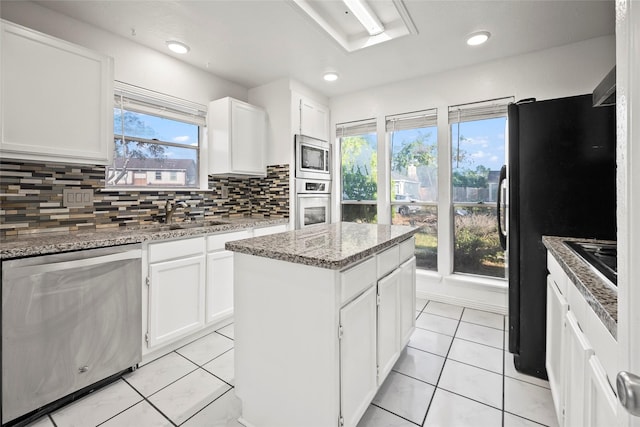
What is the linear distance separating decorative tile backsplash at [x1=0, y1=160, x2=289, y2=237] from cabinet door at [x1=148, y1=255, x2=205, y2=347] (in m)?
0.77

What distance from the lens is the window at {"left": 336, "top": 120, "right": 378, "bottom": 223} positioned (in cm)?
389

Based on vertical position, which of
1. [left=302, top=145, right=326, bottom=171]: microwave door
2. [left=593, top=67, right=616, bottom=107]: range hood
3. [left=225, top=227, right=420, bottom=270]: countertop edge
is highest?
[left=302, top=145, right=326, bottom=171]: microwave door

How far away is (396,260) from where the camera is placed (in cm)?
192

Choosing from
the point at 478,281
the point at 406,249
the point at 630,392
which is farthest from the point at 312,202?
the point at 630,392

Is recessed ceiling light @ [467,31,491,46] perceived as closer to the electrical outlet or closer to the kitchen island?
the kitchen island

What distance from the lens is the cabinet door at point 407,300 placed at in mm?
2006

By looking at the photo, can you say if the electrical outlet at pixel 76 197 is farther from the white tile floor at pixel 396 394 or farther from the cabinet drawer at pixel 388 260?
the cabinet drawer at pixel 388 260

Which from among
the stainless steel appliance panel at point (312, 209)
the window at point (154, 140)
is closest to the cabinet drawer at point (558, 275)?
the stainless steel appliance panel at point (312, 209)

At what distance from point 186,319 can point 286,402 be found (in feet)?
4.30

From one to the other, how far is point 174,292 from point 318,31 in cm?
237

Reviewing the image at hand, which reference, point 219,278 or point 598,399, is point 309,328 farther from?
point 219,278

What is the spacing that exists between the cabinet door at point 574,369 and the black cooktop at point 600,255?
22 centimetres

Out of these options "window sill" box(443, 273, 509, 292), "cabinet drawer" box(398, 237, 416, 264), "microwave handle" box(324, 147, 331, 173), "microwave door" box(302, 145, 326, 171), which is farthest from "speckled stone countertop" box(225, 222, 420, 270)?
"microwave handle" box(324, 147, 331, 173)

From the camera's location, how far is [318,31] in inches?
97.0
